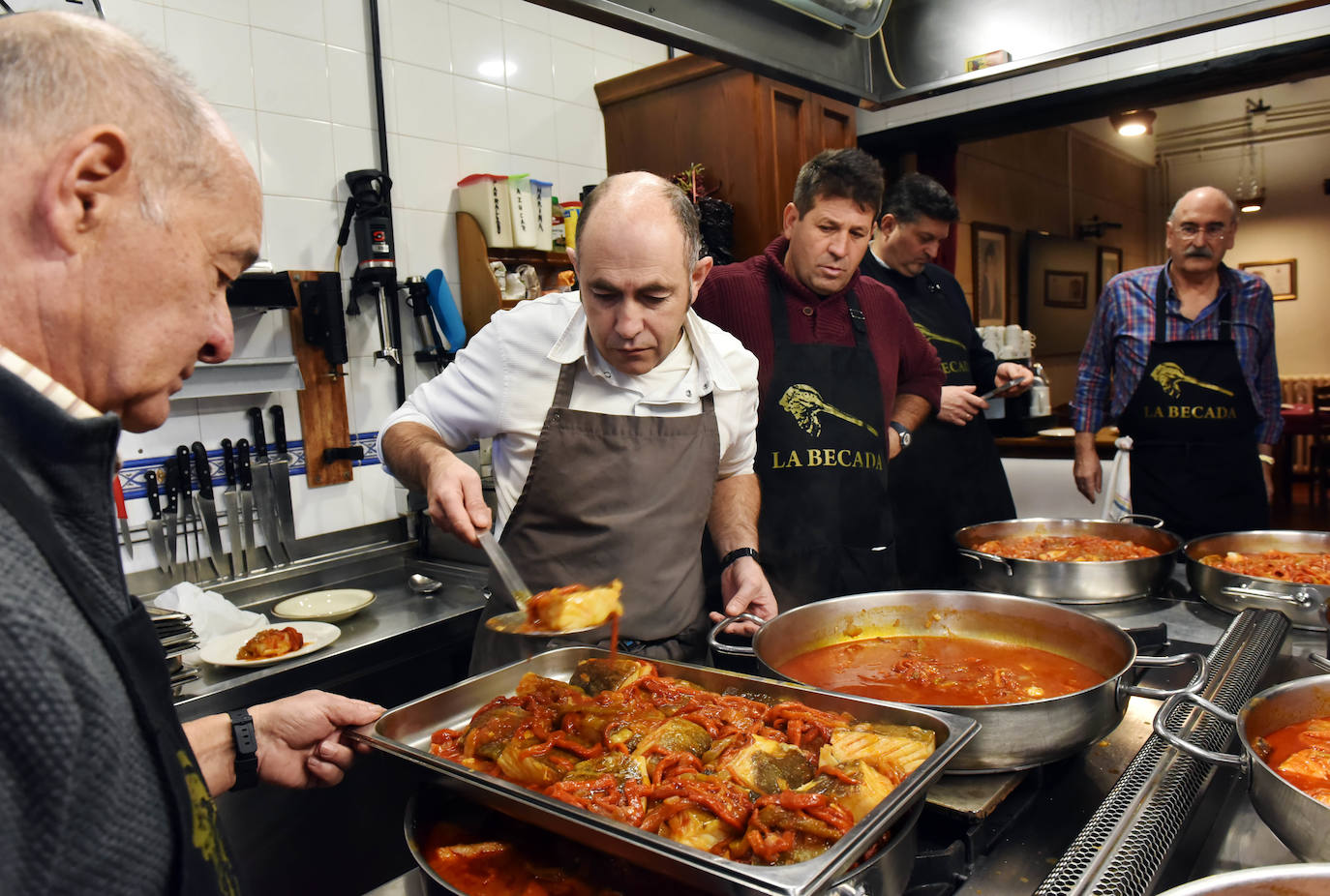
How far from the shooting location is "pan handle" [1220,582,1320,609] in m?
1.88

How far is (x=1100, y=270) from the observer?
423 inches

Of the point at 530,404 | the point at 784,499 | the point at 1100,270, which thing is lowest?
the point at 784,499

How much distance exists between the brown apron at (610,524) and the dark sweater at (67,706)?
1.29m

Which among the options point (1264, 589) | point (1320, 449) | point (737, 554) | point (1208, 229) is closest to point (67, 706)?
point (737, 554)

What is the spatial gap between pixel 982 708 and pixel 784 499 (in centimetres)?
152

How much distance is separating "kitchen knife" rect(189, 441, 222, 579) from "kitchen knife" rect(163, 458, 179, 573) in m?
0.08

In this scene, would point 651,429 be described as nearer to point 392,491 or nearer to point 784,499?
point 784,499

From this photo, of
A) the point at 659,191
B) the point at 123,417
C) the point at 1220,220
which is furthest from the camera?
the point at 1220,220

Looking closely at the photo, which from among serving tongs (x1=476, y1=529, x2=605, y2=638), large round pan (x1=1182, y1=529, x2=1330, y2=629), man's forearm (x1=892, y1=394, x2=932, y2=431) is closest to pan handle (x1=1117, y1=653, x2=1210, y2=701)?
large round pan (x1=1182, y1=529, x2=1330, y2=629)

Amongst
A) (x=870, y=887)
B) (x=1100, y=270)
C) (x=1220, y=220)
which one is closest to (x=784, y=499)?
(x=870, y=887)

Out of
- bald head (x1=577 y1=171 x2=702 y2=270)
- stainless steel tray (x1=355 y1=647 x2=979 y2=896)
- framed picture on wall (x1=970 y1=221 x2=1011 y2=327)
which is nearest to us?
stainless steel tray (x1=355 y1=647 x2=979 y2=896)

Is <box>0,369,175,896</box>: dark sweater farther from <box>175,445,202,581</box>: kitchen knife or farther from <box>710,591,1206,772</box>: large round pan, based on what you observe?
<box>175,445,202,581</box>: kitchen knife

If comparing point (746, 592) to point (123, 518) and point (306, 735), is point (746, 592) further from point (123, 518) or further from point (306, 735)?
point (123, 518)

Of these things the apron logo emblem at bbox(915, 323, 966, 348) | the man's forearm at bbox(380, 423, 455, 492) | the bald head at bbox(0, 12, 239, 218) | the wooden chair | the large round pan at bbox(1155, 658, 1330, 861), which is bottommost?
the wooden chair
